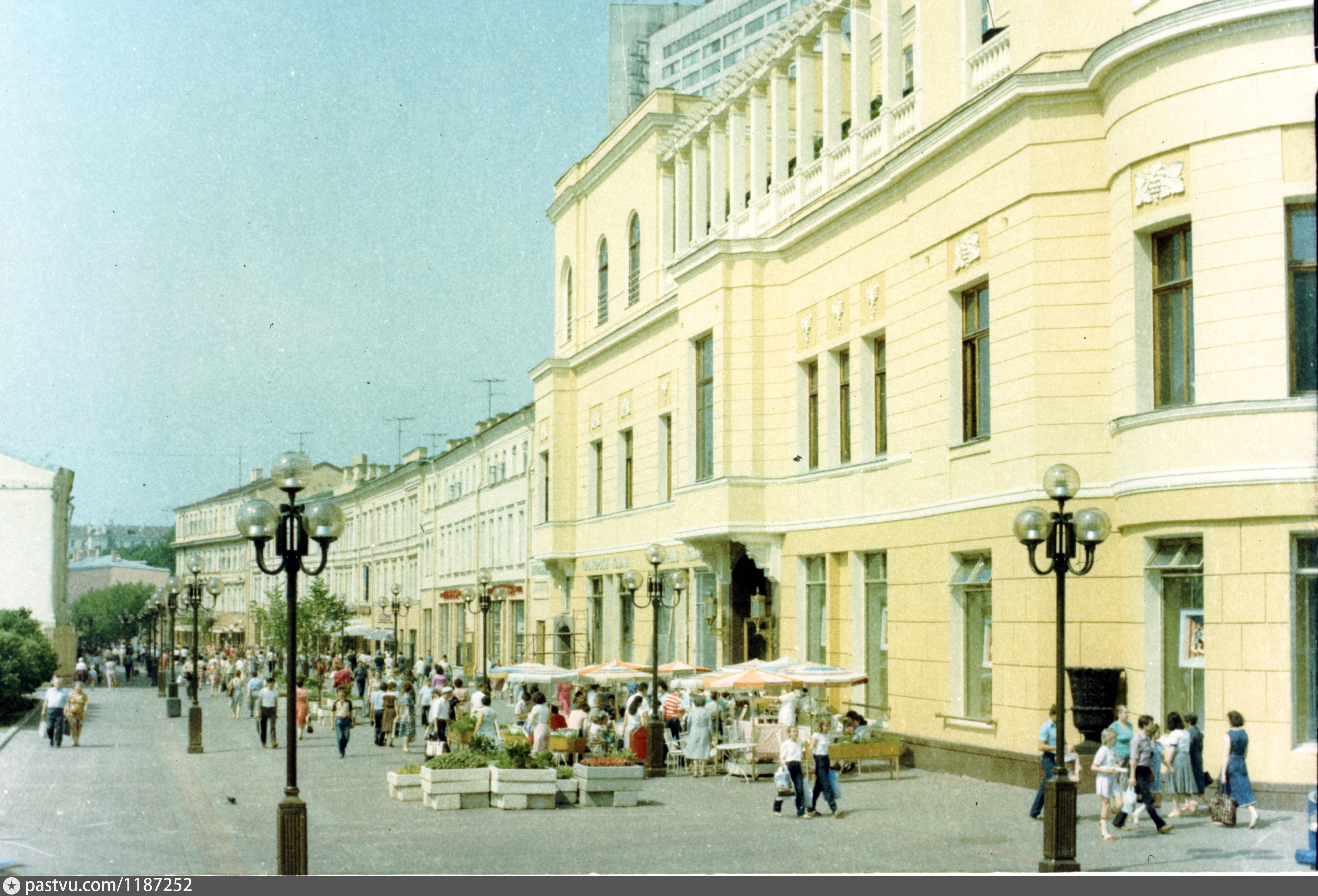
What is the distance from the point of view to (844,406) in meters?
32.3

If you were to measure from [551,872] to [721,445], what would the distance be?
20.3 m

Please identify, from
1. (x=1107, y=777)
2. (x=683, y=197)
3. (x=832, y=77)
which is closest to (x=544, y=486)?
(x=683, y=197)

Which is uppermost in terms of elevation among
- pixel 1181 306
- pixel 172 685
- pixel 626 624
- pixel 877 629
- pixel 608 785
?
pixel 1181 306

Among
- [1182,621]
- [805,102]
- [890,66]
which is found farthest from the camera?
[805,102]

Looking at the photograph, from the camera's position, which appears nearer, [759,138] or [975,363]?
[975,363]

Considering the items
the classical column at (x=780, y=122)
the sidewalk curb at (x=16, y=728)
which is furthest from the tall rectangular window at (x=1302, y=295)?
the sidewalk curb at (x=16, y=728)

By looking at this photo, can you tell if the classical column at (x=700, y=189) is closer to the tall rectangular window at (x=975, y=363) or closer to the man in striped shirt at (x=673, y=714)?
the man in striped shirt at (x=673, y=714)

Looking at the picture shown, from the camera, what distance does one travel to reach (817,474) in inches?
1293

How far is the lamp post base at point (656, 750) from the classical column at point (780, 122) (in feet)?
44.0

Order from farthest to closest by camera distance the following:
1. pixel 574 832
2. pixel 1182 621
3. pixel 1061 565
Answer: pixel 1182 621 < pixel 574 832 < pixel 1061 565

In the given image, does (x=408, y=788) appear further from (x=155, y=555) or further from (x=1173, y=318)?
(x=155, y=555)

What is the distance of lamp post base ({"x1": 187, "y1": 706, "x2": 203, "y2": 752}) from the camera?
33.8 m

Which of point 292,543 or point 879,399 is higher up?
point 879,399

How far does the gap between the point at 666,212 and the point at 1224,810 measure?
95.0ft
